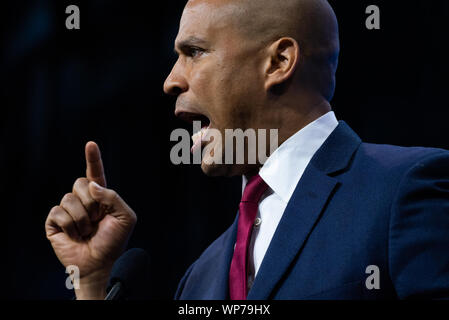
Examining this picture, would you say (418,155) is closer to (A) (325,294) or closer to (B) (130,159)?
(A) (325,294)

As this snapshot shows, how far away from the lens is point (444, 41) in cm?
167

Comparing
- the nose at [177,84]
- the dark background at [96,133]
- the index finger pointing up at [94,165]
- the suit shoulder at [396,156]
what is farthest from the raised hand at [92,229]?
the dark background at [96,133]

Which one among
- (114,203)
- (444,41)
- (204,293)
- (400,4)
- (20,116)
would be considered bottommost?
(204,293)

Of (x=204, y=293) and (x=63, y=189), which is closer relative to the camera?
(x=204, y=293)

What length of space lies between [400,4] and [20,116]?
1511 millimetres

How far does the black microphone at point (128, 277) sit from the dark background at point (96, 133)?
87 cm

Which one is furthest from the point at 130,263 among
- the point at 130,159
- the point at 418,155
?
the point at 130,159

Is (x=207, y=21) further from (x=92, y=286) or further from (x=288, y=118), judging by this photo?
(x=92, y=286)

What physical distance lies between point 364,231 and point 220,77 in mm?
431

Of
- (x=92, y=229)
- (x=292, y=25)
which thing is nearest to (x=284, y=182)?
(x=292, y=25)

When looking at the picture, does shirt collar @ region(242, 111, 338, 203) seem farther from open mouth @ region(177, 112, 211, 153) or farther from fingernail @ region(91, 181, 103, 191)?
fingernail @ region(91, 181, 103, 191)

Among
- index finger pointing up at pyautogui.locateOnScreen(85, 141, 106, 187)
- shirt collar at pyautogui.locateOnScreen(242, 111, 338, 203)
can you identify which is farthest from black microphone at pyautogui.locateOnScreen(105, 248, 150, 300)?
shirt collar at pyautogui.locateOnScreen(242, 111, 338, 203)

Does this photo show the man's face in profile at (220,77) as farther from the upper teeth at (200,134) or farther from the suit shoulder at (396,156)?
the suit shoulder at (396,156)

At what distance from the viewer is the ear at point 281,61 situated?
3.60 feet
